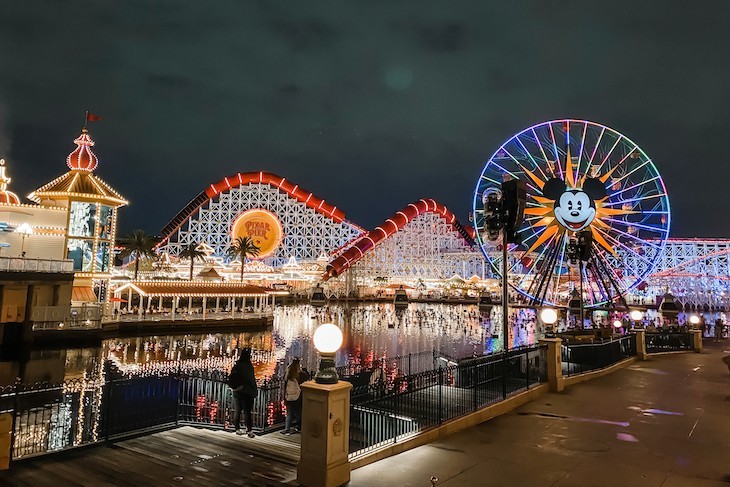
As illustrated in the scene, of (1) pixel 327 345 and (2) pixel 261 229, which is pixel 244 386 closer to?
(1) pixel 327 345

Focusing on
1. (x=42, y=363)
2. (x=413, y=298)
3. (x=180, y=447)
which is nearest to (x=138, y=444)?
(x=180, y=447)

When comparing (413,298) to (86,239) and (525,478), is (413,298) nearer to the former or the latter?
(86,239)

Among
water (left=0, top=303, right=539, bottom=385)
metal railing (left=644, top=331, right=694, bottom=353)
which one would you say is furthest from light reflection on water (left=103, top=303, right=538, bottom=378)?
metal railing (left=644, top=331, right=694, bottom=353)

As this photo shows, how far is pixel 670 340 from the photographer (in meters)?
21.3

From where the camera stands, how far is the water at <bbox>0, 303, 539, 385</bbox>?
63.7 ft

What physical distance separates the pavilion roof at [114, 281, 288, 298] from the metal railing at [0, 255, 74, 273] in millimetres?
5741

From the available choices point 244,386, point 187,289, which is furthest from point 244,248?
point 244,386

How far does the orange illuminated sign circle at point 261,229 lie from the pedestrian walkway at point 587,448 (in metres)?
55.6

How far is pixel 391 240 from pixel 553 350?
54.7m

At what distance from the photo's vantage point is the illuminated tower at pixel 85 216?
32.5 m

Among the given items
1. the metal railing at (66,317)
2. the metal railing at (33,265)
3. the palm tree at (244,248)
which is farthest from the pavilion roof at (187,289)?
the palm tree at (244,248)

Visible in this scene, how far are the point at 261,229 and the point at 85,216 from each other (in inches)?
1231

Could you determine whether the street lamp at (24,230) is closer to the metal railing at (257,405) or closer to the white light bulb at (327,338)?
the metal railing at (257,405)

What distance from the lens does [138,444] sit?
7133mm
